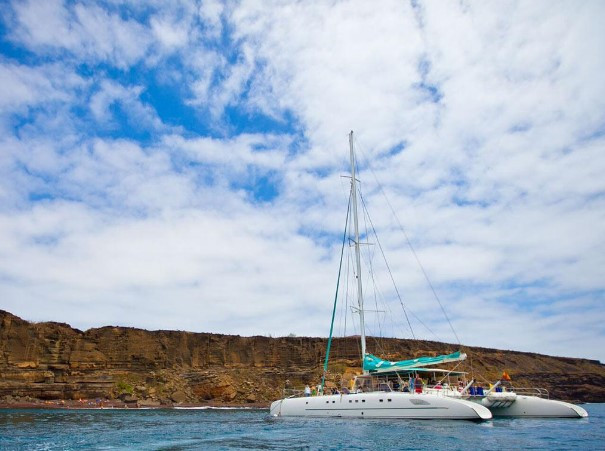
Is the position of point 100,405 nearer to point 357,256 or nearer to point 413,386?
point 357,256

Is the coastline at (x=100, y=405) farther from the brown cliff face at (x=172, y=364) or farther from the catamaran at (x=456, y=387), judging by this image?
the catamaran at (x=456, y=387)

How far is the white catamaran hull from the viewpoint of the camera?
1013 inches

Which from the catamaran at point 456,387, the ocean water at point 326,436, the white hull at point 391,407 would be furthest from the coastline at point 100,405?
the catamaran at point 456,387

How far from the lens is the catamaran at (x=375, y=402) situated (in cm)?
2150

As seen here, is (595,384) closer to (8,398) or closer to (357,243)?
(357,243)

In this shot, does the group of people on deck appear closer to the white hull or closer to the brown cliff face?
the white hull

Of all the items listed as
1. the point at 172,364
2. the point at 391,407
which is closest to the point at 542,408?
the point at 391,407

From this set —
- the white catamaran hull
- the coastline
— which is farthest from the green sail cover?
the coastline

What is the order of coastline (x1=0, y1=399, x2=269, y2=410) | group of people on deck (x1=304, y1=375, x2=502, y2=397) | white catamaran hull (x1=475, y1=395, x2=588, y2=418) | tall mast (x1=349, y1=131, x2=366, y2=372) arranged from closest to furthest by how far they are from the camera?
1. group of people on deck (x1=304, y1=375, x2=502, y2=397)
2. white catamaran hull (x1=475, y1=395, x2=588, y2=418)
3. tall mast (x1=349, y1=131, x2=366, y2=372)
4. coastline (x1=0, y1=399, x2=269, y2=410)

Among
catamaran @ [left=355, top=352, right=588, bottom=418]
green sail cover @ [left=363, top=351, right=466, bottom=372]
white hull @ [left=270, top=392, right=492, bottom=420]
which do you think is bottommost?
white hull @ [left=270, top=392, right=492, bottom=420]

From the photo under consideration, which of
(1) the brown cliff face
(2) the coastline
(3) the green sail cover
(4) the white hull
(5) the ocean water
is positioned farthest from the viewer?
(1) the brown cliff face

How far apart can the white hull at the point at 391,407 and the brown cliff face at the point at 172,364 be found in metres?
32.6

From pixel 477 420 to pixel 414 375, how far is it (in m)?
4.45

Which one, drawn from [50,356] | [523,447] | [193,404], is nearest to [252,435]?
[523,447]
